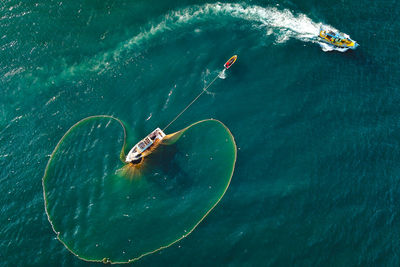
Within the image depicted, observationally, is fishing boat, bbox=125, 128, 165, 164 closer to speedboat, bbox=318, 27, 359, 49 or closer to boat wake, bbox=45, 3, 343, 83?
boat wake, bbox=45, 3, 343, 83

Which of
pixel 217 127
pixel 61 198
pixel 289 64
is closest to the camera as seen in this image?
pixel 61 198

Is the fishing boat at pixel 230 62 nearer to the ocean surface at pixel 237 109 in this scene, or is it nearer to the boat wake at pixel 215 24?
the ocean surface at pixel 237 109

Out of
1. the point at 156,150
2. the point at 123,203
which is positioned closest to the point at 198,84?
the point at 156,150

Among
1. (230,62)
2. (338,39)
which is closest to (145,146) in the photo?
(230,62)

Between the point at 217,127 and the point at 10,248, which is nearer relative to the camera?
the point at 10,248

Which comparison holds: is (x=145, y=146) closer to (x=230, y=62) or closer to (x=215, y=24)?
(x=230, y=62)

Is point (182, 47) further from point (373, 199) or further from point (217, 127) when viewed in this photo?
point (373, 199)

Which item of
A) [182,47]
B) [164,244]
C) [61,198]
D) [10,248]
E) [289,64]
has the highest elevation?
[182,47]
